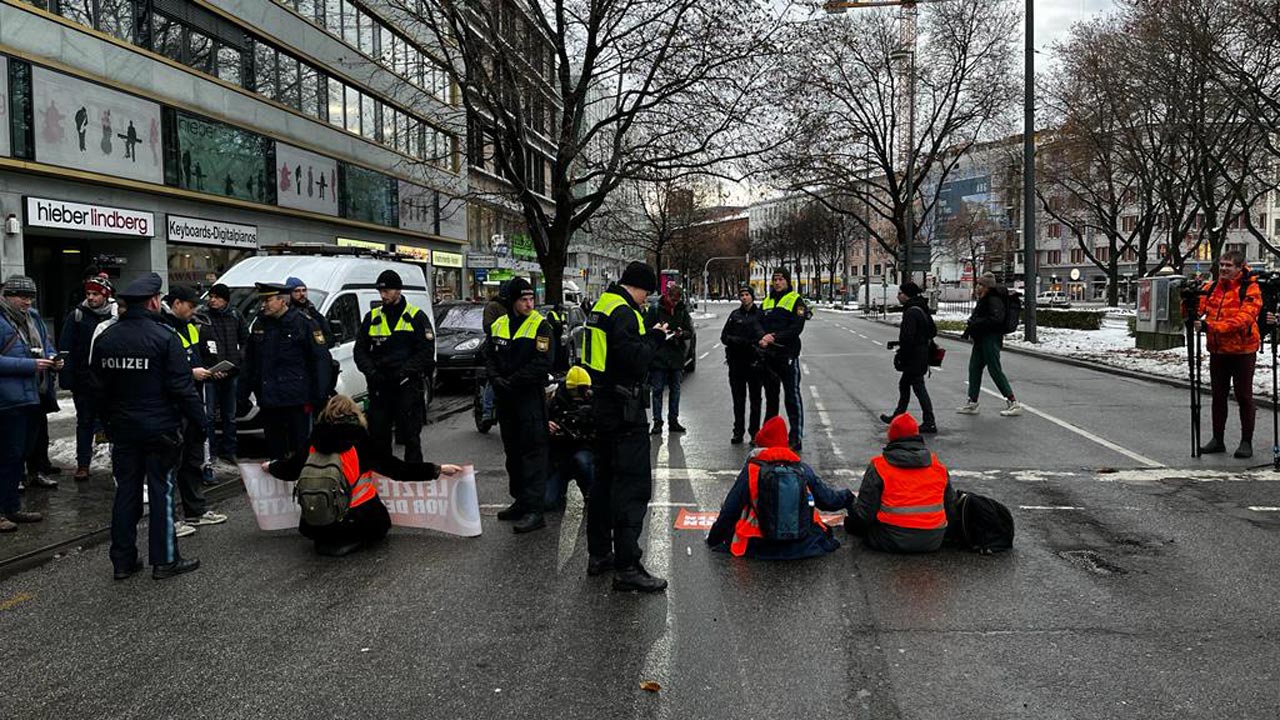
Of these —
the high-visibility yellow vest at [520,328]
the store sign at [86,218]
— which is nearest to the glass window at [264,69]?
the store sign at [86,218]

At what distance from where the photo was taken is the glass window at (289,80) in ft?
83.1

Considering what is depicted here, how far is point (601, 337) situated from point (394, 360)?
3236 millimetres

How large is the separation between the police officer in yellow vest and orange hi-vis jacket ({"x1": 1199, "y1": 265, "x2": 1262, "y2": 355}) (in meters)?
6.20

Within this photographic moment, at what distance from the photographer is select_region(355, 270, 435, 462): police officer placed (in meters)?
7.58

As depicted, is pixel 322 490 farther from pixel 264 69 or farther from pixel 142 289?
pixel 264 69

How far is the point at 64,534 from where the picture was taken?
632 cm

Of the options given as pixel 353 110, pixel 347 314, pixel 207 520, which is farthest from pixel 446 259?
pixel 207 520

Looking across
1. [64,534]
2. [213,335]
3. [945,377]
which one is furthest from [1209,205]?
[64,534]

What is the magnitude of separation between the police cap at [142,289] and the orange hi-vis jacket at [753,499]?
11.7ft

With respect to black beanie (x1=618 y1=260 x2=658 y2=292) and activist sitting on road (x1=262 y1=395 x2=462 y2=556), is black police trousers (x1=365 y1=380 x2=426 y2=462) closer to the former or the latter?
activist sitting on road (x1=262 y1=395 x2=462 y2=556)

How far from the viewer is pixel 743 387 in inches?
392

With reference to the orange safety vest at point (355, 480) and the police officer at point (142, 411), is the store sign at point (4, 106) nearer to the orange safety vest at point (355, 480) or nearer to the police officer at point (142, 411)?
the police officer at point (142, 411)

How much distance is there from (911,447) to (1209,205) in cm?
2828

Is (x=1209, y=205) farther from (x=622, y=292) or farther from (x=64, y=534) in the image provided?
(x=64, y=534)
